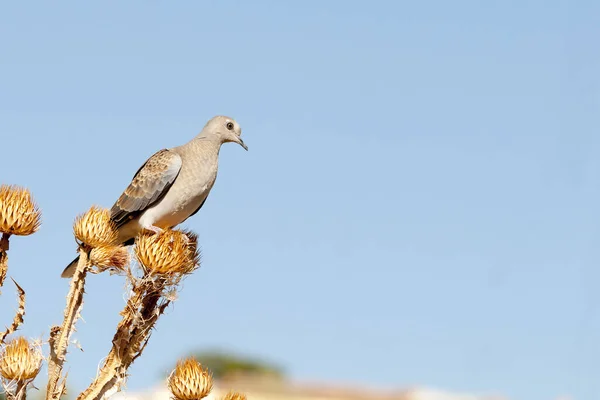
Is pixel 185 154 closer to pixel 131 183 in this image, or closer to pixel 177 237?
pixel 131 183

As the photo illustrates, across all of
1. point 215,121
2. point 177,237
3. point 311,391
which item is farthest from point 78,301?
point 311,391

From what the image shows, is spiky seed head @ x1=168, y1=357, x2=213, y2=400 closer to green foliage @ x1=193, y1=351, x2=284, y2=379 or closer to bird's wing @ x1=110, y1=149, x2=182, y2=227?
bird's wing @ x1=110, y1=149, x2=182, y2=227

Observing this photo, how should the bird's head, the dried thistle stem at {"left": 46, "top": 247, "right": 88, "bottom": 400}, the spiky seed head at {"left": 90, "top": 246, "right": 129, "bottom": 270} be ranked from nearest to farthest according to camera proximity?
the dried thistle stem at {"left": 46, "top": 247, "right": 88, "bottom": 400}
the spiky seed head at {"left": 90, "top": 246, "right": 129, "bottom": 270}
the bird's head

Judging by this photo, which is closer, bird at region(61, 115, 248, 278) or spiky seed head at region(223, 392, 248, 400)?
spiky seed head at region(223, 392, 248, 400)

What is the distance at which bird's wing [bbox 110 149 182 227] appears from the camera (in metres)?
9.52

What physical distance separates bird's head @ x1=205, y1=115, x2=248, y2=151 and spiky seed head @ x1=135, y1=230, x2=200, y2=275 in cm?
488

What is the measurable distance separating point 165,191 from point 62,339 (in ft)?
15.4

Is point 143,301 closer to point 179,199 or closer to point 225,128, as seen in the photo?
point 179,199

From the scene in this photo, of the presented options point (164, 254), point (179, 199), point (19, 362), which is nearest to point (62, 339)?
point (19, 362)

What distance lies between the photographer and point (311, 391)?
38.2 meters

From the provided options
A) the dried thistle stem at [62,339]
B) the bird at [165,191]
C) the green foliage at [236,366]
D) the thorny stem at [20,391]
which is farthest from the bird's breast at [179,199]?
the green foliage at [236,366]

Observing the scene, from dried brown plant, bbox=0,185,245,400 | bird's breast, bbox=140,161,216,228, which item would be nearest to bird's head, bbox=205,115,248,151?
bird's breast, bbox=140,161,216,228

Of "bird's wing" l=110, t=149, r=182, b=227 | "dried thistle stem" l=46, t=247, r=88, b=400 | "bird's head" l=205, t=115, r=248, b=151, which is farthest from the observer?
"bird's head" l=205, t=115, r=248, b=151

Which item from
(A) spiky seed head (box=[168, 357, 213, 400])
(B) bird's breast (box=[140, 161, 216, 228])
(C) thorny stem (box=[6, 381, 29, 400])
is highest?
(B) bird's breast (box=[140, 161, 216, 228])
